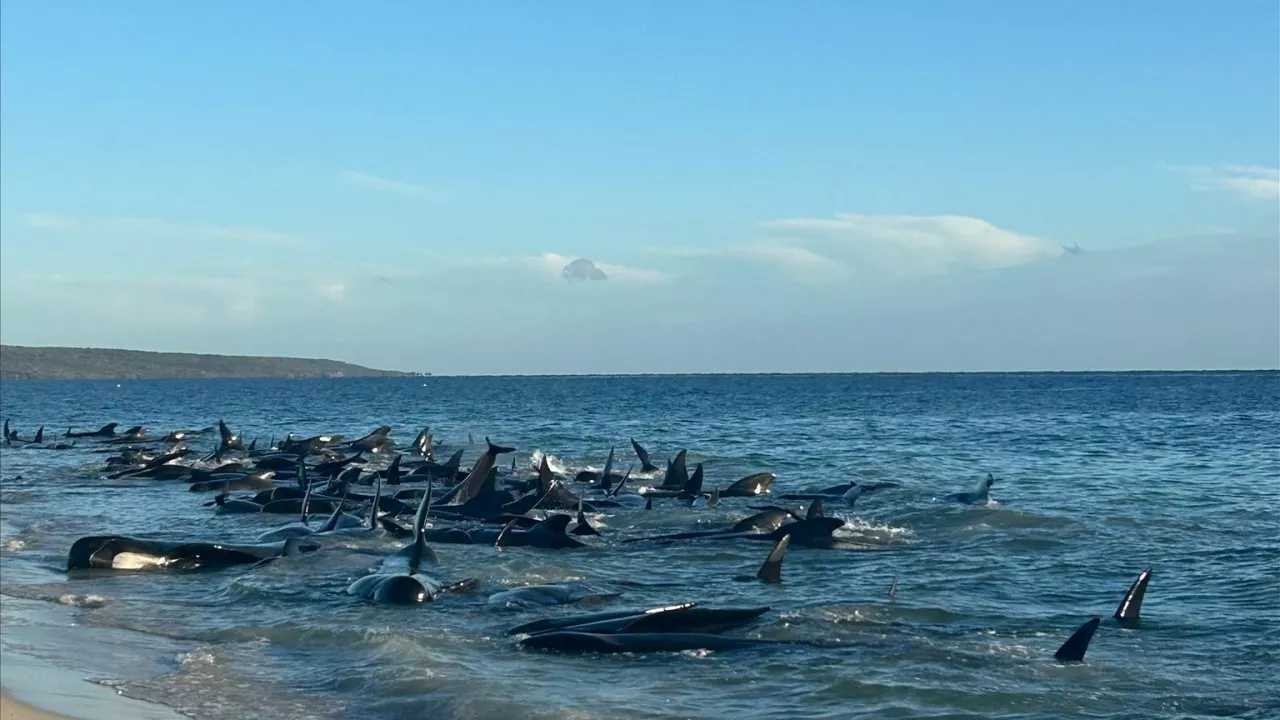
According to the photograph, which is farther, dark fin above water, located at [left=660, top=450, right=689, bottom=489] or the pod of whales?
dark fin above water, located at [left=660, top=450, right=689, bottom=489]

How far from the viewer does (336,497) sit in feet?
78.7

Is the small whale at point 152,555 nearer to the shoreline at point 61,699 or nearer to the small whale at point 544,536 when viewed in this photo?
the small whale at point 544,536

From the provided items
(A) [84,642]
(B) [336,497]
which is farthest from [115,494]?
(A) [84,642]

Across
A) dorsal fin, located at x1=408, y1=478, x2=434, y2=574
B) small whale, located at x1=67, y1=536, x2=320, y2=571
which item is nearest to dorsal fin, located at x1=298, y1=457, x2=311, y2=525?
small whale, located at x1=67, y1=536, x2=320, y2=571

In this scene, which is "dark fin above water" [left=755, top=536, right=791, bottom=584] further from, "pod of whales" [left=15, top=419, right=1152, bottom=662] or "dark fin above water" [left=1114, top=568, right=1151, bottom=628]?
"dark fin above water" [left=1114, top=568, right=1151, bottom=628]

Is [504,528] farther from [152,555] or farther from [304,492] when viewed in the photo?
[304,492]

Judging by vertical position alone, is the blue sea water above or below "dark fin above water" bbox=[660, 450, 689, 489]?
below

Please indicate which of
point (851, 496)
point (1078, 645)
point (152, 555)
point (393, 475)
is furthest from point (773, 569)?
point (393, 475)

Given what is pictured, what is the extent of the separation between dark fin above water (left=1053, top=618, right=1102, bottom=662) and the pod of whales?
0.05 feet

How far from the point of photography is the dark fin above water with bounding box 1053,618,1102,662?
1118 cm

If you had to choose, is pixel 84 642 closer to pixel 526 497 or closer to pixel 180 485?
pixel 526 497

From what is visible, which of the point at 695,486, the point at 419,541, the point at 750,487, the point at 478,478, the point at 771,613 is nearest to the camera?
the point at 771,613

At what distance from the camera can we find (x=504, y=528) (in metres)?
18.3

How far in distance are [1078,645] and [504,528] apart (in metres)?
9.02
